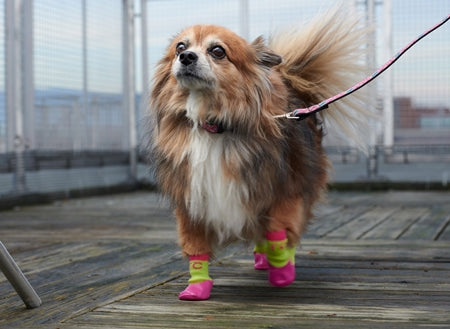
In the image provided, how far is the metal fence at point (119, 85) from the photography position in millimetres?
6008

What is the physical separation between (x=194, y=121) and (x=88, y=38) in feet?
16.0

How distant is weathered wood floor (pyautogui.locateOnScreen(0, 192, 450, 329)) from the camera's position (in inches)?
85.0

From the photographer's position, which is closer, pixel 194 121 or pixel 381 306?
pixel 381 306

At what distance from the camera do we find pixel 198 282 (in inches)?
97.0

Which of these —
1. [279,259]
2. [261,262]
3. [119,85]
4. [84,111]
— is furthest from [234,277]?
[119,85]

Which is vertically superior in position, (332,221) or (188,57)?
(188,57)

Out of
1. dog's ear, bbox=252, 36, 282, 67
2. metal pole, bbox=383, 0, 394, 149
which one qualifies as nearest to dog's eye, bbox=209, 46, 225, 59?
dog's ear, bbox=252, 36, 282, 67

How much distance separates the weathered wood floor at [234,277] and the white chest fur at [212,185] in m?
0.30

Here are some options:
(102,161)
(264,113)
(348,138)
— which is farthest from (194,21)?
(264,113)

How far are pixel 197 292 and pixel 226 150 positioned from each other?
0.49 metres

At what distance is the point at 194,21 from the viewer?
7551mm

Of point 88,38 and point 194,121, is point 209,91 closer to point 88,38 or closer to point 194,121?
point 194,121

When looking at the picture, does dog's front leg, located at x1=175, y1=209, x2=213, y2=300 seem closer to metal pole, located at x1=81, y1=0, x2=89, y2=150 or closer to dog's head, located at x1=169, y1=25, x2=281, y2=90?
dog's head, located at x1=169, y1=25, x2=281, y2=90

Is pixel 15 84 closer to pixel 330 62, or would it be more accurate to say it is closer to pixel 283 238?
pixel 330 62
